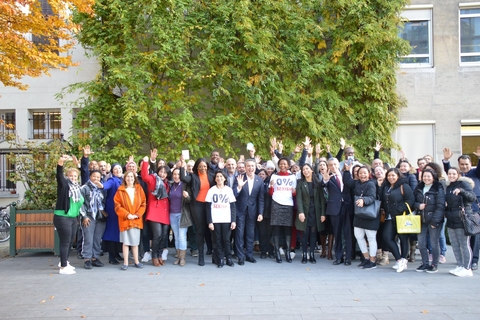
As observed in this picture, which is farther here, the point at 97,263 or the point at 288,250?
the point at 288,250

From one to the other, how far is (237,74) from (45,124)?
8.44 m

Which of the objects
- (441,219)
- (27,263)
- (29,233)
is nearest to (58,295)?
(27,263)

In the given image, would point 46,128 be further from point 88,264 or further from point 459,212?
point 459,212

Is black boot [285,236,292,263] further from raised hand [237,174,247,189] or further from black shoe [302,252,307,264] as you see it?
raised hand [237,174,247,189]

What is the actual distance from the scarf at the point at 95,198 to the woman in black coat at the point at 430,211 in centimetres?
610

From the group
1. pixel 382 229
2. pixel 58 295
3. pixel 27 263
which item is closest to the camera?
pixel 58 295

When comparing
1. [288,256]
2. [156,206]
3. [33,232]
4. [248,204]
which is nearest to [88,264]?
[156,206]

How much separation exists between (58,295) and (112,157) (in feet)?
25.4

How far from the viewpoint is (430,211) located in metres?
8.77

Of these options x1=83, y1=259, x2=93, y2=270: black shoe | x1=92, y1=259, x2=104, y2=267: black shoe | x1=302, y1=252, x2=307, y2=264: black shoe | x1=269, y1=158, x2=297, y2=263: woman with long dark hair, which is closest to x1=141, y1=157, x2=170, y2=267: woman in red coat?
x1=92, y1=259, x2=104, y2=267: black shoe

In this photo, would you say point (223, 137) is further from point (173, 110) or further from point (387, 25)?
point (387, 25)

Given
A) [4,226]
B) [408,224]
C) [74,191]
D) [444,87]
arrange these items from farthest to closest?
1. [444,87]
2. [4,226]
3. [74,191]
4. [408,224]

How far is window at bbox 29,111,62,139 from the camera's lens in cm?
1862

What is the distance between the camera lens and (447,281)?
8.13 m
